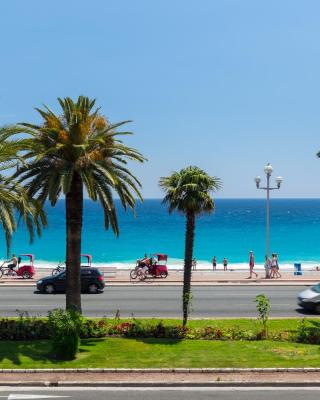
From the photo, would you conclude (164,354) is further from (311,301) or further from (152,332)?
(311,301)

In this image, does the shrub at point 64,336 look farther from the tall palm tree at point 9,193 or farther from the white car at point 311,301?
the white car at point 311,301

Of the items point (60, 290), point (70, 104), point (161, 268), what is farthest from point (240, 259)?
point (70, 104)

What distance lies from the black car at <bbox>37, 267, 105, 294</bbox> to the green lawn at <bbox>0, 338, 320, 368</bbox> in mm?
12933

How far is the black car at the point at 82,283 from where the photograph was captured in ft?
102

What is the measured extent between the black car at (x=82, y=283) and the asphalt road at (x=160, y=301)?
55 centimetres

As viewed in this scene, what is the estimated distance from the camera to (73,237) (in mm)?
19094

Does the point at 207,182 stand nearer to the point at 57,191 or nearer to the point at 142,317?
the point at 57,191

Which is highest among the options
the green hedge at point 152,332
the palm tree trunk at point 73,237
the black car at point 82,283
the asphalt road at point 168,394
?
the palm tree trunk at point 73,237

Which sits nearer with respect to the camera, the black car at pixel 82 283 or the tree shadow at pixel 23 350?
the tree shadow at pixel 23 350

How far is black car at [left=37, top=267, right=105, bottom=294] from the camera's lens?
31.1 meters

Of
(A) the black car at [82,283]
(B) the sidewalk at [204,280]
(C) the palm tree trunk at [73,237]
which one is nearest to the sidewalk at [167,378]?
(C) the palm tree trunk at [73,237]

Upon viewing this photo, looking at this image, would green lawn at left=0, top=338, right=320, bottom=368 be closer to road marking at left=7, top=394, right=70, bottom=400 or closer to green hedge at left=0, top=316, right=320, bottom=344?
green hedge at left=0, top=316, right=320, bottom=344

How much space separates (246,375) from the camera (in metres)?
15.1

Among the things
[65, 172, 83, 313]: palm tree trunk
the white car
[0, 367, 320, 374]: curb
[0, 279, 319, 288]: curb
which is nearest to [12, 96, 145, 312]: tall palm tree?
[65, 172, 83, 313]: palm tree trunk
